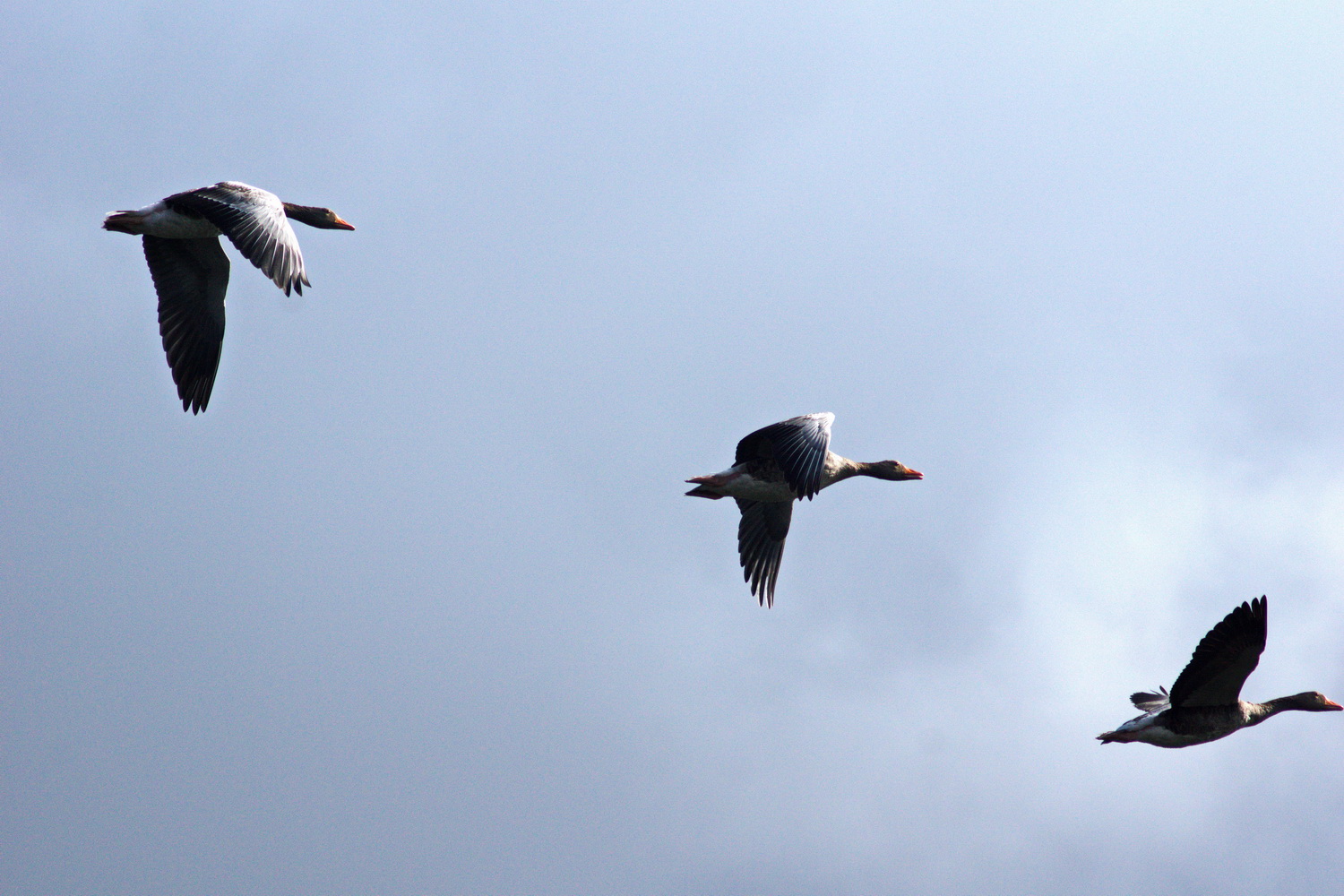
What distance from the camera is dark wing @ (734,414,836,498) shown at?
15094 millimetres

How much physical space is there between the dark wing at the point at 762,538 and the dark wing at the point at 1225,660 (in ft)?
19.7

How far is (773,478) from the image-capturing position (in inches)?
685

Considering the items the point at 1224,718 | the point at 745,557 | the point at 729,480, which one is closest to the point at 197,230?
the point at 729,480

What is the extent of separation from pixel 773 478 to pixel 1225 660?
6.04 metres

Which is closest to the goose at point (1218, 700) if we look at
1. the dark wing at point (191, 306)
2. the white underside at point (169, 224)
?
the dark wing at point (191, 306)

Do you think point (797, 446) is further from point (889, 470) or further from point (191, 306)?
point (191, 306)

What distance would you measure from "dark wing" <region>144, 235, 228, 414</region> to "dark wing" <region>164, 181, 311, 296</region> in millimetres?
1761

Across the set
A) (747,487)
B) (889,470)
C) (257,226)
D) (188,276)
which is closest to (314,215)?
(188,276)

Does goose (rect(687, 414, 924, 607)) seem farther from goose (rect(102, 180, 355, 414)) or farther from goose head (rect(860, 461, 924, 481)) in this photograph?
goose (rect(102, 180, 355, 414))

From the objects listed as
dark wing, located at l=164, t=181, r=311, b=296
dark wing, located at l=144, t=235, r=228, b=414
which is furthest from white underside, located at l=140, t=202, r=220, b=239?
dark wing, located at l=164, t=181, r=311, b=296

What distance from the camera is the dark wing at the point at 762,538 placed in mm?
19078

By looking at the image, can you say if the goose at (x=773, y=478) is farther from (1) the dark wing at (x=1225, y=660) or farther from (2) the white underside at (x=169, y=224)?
(2) the white underside at (x=169, y=224)

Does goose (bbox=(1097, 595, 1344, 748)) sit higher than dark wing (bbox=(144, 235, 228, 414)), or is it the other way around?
dark wing (bbox=(144, 235, 228, 414))

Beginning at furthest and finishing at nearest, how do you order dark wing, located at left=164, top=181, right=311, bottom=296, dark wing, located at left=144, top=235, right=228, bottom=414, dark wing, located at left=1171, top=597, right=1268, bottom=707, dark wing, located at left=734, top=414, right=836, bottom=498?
1. dark wing, located at left=144, top=235, right=228, bottom=414
2. dark wing, located at left=734, top=414, right=836, bottom=498
3. dark wing, located at left=1171, top=597, right=1268, bottom=707
4. dark wing, located at left=164, top=181, right=311, bottom=296
